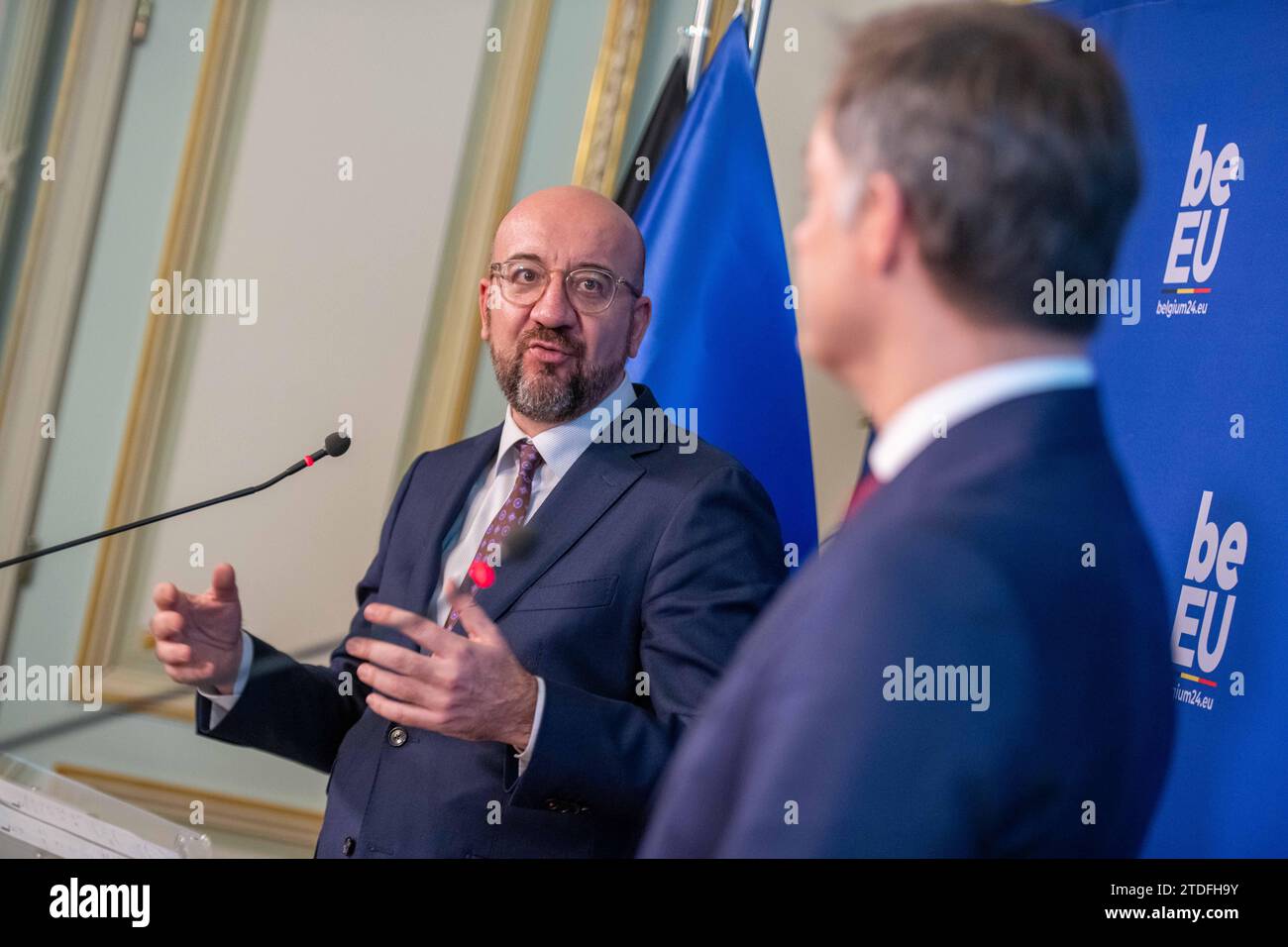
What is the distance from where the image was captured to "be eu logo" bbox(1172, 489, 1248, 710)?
1.73 meters

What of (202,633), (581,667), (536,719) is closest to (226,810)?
(202,633)

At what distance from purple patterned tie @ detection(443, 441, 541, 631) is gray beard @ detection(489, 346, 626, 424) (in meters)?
0.06

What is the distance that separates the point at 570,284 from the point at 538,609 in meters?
0.52

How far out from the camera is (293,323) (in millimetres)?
2641

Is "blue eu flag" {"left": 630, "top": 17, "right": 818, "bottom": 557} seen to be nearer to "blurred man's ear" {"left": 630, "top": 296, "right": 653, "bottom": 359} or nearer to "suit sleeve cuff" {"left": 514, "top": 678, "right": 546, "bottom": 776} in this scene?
"blurred man's ear" {"left": 630, "top": 296, "right": 653, "bottom": 359}

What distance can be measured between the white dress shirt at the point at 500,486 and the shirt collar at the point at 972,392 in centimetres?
99

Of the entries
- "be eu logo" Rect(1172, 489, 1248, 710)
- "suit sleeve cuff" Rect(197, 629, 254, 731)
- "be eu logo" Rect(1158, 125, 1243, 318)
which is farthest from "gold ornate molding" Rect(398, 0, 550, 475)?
"be eu logo" Rect(1172, 489, 1248, 710)

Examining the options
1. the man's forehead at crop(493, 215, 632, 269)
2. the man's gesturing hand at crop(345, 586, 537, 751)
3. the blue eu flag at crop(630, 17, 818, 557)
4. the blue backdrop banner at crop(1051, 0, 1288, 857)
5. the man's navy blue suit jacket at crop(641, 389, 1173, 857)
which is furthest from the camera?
the blue eu flag at crop(630, 17, 818, 557)

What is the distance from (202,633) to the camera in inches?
64.5

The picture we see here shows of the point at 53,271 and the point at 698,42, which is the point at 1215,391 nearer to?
the point at 698,42

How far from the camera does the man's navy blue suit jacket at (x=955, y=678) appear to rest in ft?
2.22
